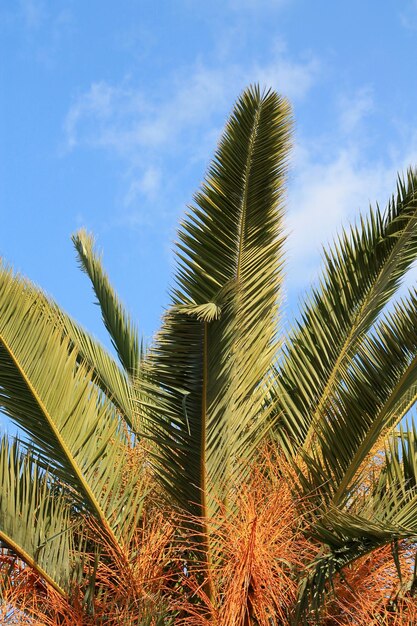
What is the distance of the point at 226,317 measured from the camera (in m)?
4.73

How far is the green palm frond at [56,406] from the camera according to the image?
5105mm

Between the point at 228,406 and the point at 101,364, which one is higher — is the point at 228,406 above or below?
below

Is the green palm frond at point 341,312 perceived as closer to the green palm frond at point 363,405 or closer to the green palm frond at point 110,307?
the green palm frond at point 363,405

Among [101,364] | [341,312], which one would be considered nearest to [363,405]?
[341,312]

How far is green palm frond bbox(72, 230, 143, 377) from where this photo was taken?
28.9ft

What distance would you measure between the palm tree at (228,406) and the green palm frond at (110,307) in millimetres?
2862

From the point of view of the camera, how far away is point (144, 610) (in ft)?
16.1

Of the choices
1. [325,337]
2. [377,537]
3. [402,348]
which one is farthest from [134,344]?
[377,537]

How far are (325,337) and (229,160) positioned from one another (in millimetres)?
1293

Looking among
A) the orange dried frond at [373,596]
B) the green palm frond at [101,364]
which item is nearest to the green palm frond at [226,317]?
the orange dried frond at [373,596]

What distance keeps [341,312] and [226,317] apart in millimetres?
1375

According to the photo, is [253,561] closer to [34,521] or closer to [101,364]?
[34,521]

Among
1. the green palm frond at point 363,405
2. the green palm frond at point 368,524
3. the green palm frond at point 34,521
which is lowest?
the green palm frond at point 34,521

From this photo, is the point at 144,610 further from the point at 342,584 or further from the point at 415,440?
the point at 415,440
